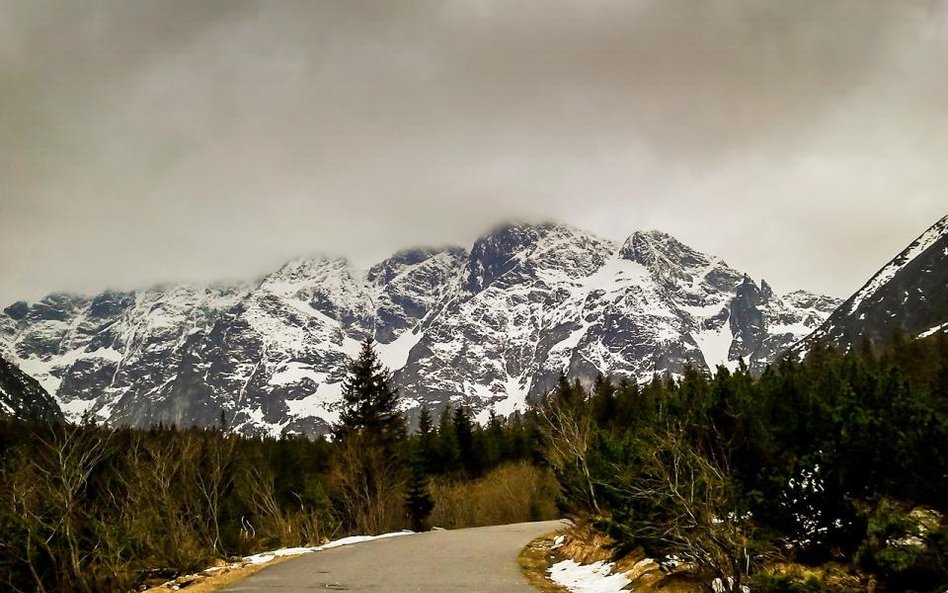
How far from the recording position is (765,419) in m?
10.7

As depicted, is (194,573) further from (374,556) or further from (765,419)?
(765,419)

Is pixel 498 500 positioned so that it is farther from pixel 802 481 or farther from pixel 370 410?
pixel 802 481

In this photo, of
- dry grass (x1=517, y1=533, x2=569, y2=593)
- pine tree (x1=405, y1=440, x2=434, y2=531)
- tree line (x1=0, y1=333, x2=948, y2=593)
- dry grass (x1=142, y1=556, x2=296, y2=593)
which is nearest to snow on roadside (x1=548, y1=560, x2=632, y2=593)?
dry grass (x1=517, y1=533, x2=569, y2=593)

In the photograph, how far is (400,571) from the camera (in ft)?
49.4

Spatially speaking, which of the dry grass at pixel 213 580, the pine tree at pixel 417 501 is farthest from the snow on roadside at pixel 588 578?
the pine tree at pixel 417 501

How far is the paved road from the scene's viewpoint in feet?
41.4

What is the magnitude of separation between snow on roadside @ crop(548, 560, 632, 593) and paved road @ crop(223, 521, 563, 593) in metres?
0.81

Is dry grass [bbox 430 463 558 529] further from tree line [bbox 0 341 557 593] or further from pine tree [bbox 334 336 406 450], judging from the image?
pine tree [bbox 334 336 406 450]

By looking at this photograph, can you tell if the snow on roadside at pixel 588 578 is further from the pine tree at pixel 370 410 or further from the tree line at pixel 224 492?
the pine tree at pixel 370 410

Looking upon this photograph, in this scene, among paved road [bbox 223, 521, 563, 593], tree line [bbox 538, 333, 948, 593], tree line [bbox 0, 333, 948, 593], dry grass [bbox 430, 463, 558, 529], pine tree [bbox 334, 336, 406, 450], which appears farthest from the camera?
dry grass [bbox 430, 463, 558, 529]

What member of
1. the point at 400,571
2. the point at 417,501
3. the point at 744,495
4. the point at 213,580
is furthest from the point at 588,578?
the point at 417,501

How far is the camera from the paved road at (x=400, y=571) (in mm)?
12616

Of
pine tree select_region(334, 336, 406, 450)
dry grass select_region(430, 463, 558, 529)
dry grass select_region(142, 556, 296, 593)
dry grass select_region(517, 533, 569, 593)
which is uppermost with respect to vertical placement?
pine tree select_region(334, 336, 406, 450)

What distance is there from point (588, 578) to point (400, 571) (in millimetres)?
4020
